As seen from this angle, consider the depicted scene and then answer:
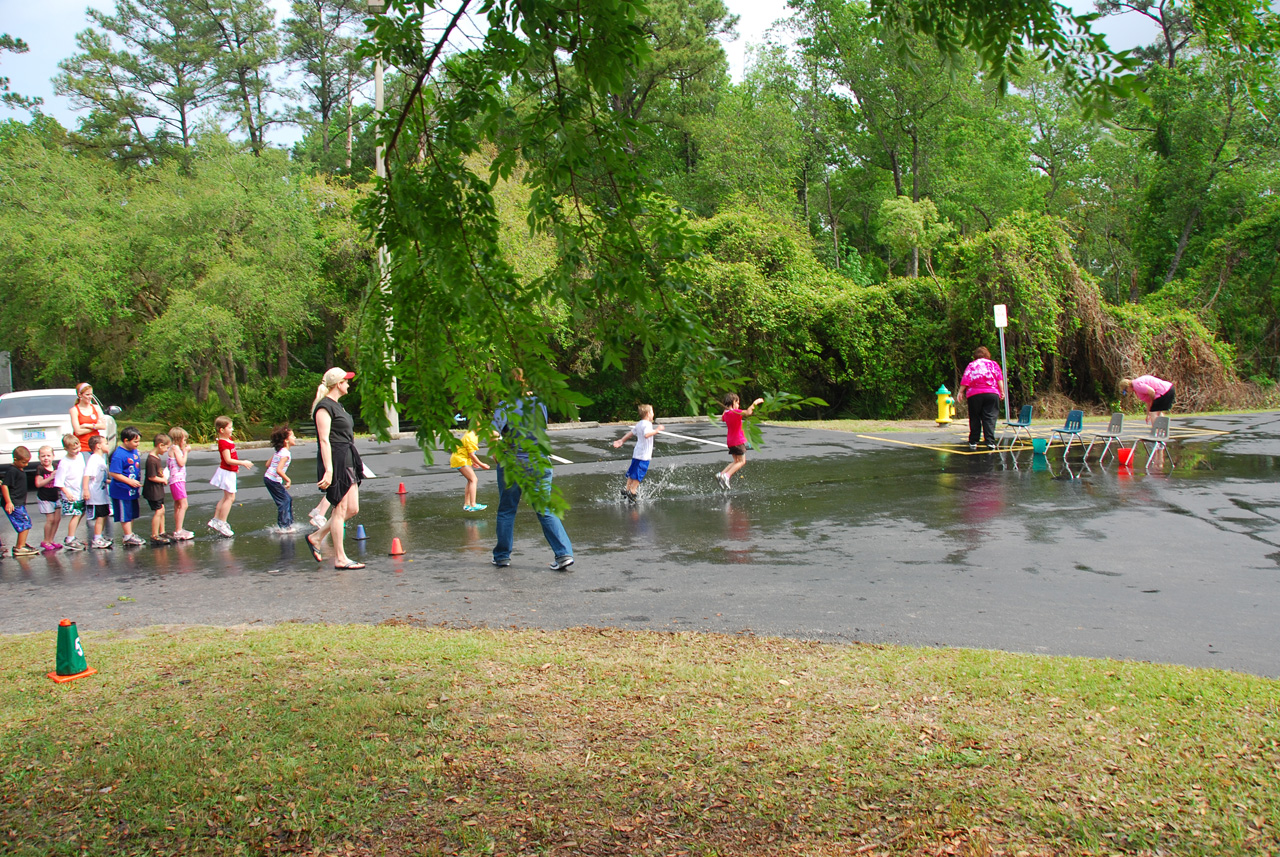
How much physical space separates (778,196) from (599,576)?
116ft

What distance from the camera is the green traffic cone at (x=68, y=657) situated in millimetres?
5055

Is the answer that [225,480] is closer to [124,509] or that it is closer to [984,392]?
[124,509]

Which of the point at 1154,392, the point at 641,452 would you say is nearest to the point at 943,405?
the point at 1154,392

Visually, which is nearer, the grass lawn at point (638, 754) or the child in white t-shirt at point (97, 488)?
the grass lawn at point (638, 754)

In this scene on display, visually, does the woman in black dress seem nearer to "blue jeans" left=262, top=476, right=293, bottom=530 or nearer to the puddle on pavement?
the puddle on pavement

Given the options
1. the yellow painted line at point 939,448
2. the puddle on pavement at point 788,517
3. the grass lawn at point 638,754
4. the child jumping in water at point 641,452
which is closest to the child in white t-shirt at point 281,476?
the puddle on pavement at point 788,517

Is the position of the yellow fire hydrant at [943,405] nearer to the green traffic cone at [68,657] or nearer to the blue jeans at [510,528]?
the blue jeans at [510,528]

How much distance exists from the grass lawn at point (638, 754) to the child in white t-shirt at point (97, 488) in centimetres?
507

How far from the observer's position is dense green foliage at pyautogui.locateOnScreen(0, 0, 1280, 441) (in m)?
3.97

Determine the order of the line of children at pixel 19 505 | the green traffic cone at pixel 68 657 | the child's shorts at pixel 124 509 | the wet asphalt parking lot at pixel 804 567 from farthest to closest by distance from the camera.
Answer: the child's shorts at pixel 124 509, the line of children at pixel 19 505, the wet asphalt parking lot at pixel 804 567, the green traffic cone at pixel 68 657

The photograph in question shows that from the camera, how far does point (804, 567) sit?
790 centimetres

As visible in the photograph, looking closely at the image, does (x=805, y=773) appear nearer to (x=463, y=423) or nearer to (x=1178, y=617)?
(x=463, y=423)

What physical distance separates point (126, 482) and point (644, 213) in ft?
27.8

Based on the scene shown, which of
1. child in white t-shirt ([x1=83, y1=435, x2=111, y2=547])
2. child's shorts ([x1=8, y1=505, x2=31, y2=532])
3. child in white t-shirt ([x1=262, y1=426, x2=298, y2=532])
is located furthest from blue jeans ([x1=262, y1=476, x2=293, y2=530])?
child's shorts ([x1=8, y1=505, x2=31, y2=532])
